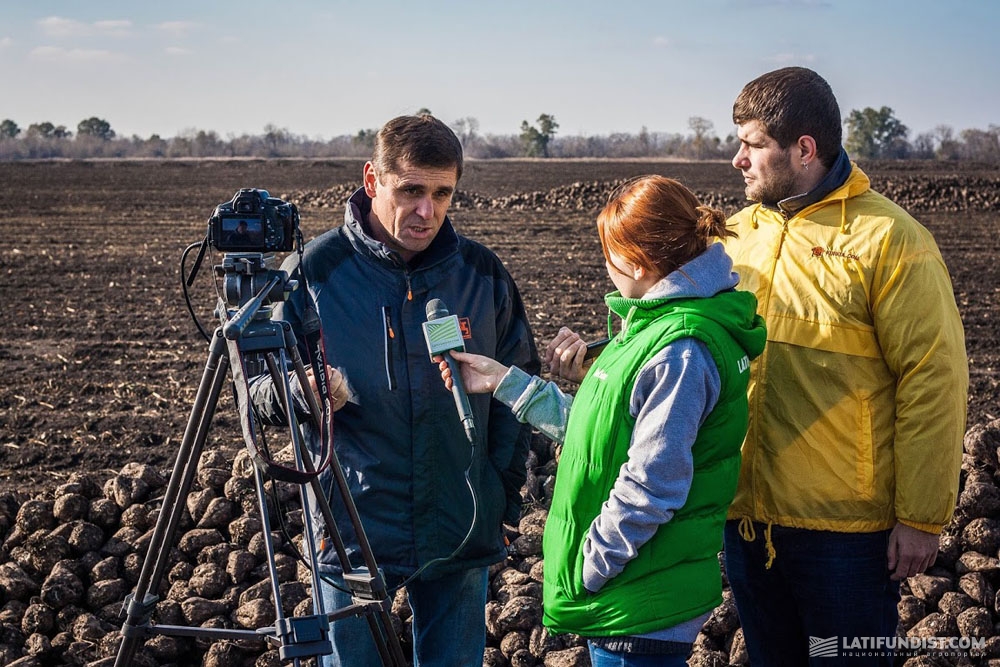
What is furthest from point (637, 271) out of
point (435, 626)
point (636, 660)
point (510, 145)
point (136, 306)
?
point (510, 145)

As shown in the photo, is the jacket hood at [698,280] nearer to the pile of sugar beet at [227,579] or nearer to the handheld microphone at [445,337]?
the handheld microphone at [445,337]

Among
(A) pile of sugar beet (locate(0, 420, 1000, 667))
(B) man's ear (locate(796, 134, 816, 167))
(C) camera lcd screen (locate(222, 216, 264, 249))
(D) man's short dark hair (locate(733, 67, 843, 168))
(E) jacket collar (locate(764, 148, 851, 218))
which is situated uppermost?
(D) man's short dark hair (locate(733, 67, 843, 168))

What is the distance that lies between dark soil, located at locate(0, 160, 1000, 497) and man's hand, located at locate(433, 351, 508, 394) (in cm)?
390

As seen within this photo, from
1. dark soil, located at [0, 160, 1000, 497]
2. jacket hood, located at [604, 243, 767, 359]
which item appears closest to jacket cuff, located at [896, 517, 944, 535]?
jacket hood, located at [604, 243, 767, 359]

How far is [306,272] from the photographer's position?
2898 millimetres

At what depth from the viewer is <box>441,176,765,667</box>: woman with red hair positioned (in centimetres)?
226

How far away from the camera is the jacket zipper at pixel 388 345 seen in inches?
113

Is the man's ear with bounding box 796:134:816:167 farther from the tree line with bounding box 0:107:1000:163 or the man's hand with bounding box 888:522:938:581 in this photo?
the tree line with bounding box 0:107:1000:163

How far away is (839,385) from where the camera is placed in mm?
2695

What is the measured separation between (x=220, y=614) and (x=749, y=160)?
307cm

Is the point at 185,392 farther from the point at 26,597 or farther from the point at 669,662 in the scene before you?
the point at 669,662

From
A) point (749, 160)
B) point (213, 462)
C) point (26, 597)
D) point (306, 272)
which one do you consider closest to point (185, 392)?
point (213, 462)

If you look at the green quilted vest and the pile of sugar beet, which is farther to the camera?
the pile of sugar beet

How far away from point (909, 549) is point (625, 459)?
897 millimetres
